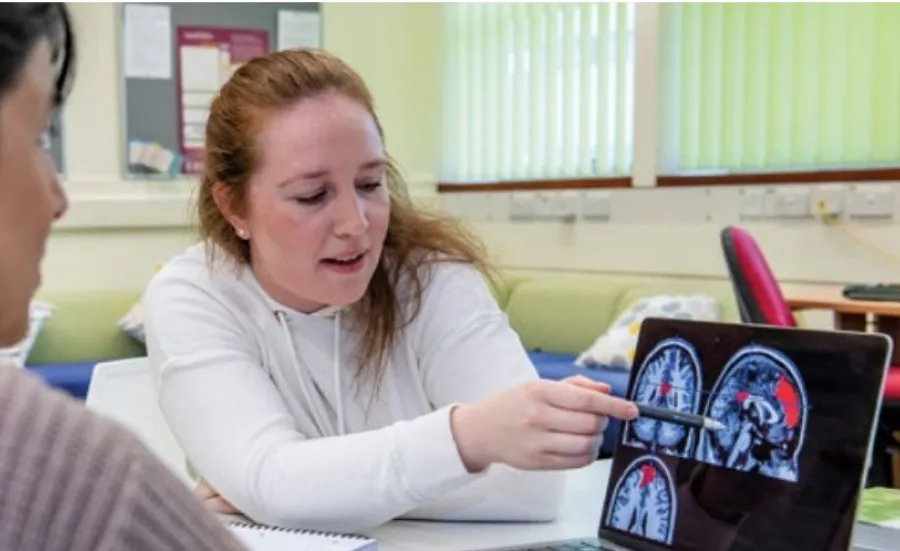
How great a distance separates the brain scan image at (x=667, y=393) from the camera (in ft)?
3.50

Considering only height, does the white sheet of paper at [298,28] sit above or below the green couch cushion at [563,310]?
above

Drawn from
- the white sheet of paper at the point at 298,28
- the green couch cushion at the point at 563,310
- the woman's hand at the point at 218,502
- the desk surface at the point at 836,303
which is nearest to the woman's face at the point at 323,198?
the woman's hand at the point at 218,502

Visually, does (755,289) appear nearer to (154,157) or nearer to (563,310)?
(563,310)

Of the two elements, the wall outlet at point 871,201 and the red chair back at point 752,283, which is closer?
the red chair back at point 752,283

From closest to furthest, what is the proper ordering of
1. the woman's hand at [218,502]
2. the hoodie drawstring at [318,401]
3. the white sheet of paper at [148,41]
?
the woman's hand at [218,502]
the hoodie drawstring at [318,401]
the white sheet of paper at [148,41]

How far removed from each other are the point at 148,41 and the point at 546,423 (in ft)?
13.1

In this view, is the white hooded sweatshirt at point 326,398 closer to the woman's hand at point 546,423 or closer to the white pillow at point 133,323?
the woman's hand at point 546,423

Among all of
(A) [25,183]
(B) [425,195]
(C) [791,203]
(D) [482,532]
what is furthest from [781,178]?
(A) [25,183]

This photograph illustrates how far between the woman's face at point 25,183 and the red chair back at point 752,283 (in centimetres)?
250

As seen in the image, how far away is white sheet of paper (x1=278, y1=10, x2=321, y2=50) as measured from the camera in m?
5.03

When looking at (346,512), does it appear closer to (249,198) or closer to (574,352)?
(249,198)

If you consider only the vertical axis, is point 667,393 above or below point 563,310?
above

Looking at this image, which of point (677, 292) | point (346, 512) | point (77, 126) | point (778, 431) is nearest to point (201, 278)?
point (346, 512)

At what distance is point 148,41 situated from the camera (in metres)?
4.75
